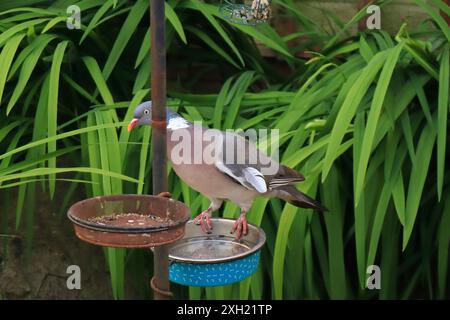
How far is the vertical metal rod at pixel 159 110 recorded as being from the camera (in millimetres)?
1292

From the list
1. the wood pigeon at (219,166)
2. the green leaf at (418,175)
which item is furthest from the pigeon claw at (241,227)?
the green leaf at (418,175)

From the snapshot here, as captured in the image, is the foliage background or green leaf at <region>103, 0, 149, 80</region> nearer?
the foliage background

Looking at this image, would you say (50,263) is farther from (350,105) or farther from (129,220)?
(129,220)

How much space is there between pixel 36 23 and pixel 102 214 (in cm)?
109

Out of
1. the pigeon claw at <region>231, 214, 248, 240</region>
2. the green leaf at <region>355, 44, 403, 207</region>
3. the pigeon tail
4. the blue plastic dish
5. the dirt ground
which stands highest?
the green leaf at <region>355, 44, 403, 207</region>

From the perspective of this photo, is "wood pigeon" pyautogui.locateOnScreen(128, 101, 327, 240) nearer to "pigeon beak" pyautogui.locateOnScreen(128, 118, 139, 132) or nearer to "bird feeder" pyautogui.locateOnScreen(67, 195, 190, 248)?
"pigeon beak" pyautogui.locateOnScreen(128, 118, 139, 132)

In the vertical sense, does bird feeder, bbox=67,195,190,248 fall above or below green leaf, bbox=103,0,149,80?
below

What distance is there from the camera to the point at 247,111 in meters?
2.41

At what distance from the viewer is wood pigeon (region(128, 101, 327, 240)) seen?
1.67m

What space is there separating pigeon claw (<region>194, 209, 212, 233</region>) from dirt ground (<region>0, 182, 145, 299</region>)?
893 millimetres

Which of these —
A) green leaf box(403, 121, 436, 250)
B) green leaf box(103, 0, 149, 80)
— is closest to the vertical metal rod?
green leaf box(403, 121, 436, 250)

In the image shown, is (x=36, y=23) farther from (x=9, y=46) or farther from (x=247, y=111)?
(x=247, y=111)

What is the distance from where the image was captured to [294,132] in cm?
218

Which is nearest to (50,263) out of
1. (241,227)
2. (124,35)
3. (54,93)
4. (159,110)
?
(54,93)
